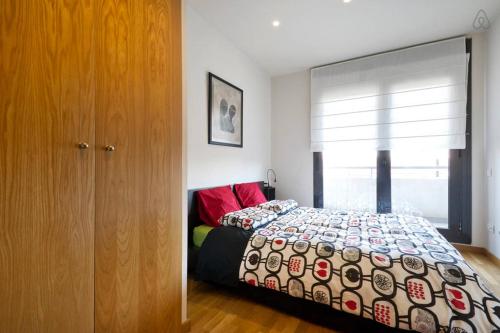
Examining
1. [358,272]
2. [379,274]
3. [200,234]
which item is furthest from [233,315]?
[379,274]

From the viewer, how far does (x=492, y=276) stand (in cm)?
233

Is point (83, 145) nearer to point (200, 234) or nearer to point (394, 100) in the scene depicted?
point (200, 234)

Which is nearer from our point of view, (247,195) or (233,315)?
(233,315)

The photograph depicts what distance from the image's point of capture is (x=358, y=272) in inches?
60.1

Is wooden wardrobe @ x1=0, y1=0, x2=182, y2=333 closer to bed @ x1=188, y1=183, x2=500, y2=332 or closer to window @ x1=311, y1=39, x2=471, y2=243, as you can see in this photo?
bed @ x1=188, y1=183, x2=500, y2=332

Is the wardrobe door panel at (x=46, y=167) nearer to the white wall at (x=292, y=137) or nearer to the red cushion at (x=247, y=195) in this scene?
the red cushion at (x=247, y=195)

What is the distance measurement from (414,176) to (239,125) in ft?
8.45

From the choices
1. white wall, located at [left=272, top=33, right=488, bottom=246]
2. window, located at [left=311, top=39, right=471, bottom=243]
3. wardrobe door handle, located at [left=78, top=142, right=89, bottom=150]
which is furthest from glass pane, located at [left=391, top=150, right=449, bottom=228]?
wardrobe door handle, located at [left=78, top=142, right=89, bottom=150]

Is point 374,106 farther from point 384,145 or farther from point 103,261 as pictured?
point 103,261

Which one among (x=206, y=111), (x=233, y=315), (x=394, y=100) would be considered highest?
(x=394, y=100)

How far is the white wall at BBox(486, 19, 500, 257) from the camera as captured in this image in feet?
8.55

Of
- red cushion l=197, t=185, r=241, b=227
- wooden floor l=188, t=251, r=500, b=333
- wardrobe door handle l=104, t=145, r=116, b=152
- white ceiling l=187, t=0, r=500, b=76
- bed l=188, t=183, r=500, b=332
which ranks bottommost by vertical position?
wooden floor l=188, t=251, r=500, b=333

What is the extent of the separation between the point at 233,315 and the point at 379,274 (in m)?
1.08

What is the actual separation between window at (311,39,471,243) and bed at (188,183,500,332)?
1102 millimetres
